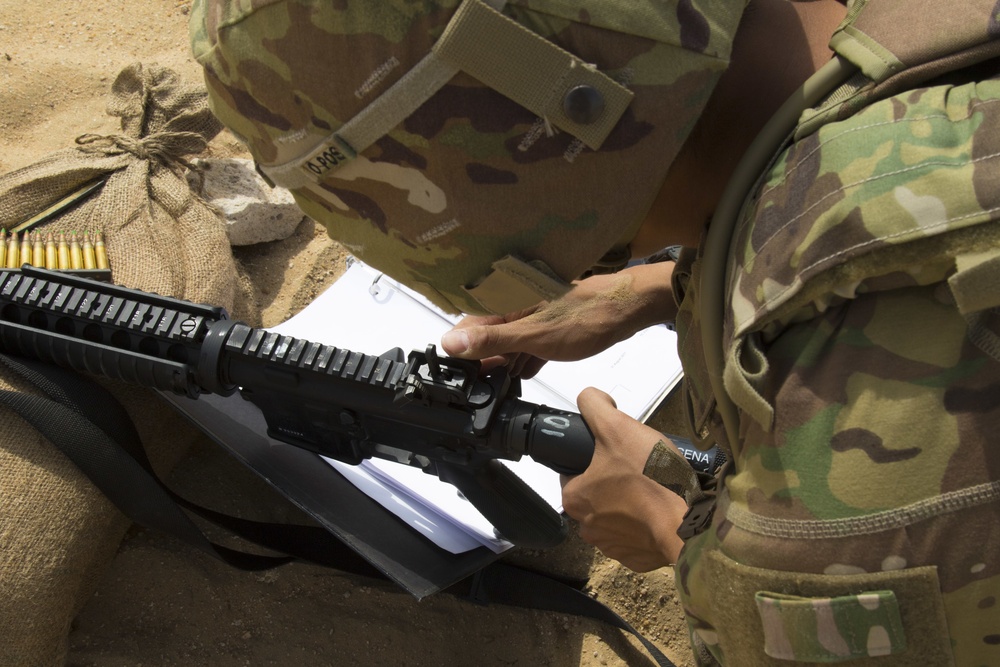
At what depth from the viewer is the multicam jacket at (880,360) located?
33.3 inches

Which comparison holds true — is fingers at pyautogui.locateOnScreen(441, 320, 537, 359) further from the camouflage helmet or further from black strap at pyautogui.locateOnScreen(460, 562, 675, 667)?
black strap at pyautogui.locateOnScreen(460, 562, 675, 667)

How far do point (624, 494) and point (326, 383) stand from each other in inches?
23.0

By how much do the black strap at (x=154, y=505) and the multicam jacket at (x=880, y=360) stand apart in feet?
3.32

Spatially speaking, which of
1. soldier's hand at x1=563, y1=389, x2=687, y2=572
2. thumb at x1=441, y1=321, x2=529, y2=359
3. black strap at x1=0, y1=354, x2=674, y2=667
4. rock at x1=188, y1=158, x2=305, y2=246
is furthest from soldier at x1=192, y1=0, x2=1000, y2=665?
rock at x1=188, y1=158, x2=305, y2=246

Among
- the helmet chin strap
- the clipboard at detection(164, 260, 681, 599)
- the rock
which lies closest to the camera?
the helmet chin strap

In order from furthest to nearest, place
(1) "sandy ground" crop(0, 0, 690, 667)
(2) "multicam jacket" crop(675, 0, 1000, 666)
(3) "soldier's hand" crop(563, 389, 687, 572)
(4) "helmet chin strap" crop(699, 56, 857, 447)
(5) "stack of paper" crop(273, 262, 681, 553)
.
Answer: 1. (5) "stack of paper" crop(273, 262, 681, 553)
2. (1) "sandy ground" crop(0, 0, 690, 667)
3. (3) "soldier's hand" crop(563, 389, 687, 572)
4. (4) "helmet chin strap" crop(699, 56, 857, 447)
5. (2) "multicam jacket" crop(675, 0, 1000, 666)

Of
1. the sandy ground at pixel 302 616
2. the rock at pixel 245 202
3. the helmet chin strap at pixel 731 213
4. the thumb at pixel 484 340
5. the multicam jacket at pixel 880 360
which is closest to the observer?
the multicam jacket at pixel 880 360

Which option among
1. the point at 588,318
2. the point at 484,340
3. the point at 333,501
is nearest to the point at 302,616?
the point at 333,501

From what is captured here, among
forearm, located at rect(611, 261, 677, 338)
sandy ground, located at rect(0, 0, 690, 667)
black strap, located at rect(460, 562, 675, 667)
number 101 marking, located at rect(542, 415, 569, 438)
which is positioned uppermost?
forearm, located at rect(611, 261, 677, 338)

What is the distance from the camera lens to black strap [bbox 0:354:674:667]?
1708 mm

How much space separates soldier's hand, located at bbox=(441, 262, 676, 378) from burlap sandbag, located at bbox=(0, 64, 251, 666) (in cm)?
75

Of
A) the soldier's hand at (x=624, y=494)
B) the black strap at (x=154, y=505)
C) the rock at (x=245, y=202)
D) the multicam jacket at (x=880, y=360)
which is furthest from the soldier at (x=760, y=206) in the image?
the rock at (x=245, y=202)

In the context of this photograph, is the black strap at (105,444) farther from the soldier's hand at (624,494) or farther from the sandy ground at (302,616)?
the soldier's hand at (624,494)

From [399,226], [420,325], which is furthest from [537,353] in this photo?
[399,226]
